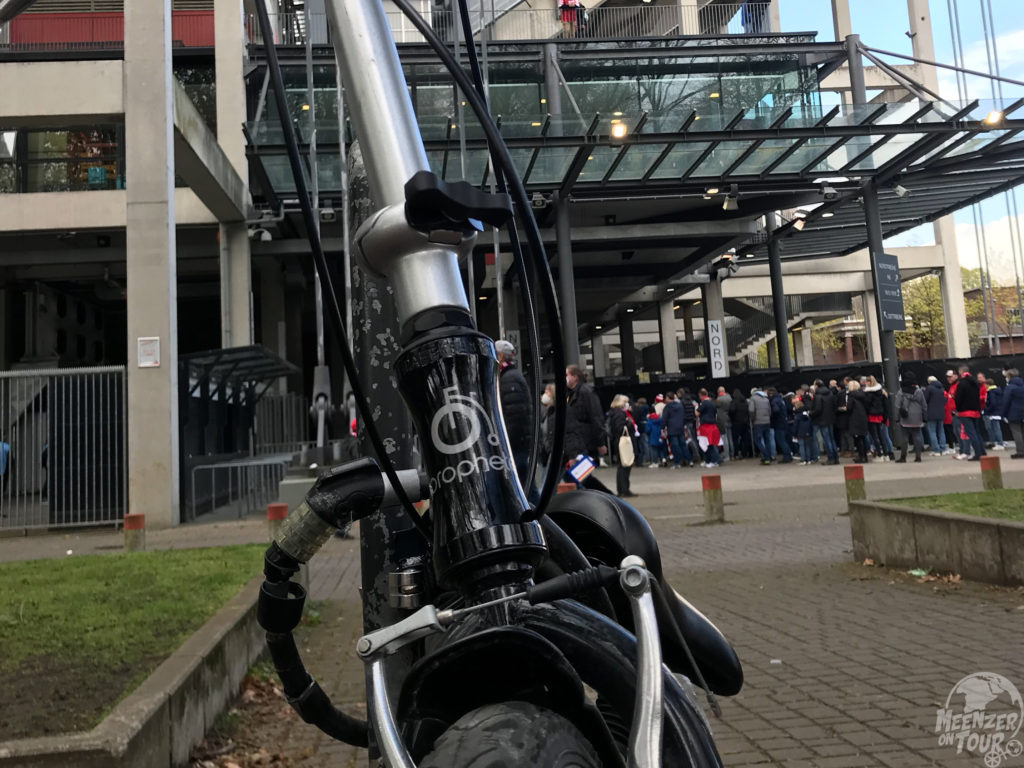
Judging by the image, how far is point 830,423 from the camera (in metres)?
20.5

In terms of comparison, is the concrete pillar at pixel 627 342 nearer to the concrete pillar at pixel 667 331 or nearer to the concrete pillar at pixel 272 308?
the concrete pillar at pixel 667 331

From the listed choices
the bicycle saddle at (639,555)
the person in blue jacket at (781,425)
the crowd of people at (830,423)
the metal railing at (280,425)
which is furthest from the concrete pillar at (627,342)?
the bicycle saddle at (639,555)

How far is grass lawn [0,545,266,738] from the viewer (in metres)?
3.65

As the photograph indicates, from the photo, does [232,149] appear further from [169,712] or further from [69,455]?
[169,712]

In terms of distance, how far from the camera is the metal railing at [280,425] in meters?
23.0

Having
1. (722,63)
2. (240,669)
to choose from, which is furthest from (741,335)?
(240,669)

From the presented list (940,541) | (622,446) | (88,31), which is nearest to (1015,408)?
(622,446)

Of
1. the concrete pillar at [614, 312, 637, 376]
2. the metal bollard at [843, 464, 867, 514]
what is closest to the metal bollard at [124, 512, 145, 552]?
the metal bollard at [843, 464, 867, 514]

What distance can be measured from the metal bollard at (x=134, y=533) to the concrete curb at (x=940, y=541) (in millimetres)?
7842

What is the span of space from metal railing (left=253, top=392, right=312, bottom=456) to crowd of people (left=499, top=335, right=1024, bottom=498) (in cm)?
886

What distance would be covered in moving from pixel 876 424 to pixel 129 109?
56.3 ft

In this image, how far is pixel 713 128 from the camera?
796 inches

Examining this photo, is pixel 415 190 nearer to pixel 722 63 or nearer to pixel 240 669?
pixel 240 669

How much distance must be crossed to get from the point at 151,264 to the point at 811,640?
40.7 ft
